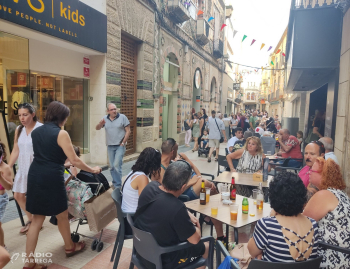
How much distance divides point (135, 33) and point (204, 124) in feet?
16.6

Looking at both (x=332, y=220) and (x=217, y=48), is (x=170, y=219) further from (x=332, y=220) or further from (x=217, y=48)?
(x=217, y=48)

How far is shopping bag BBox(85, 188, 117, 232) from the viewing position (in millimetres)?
3027

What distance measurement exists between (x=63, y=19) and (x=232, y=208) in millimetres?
5073

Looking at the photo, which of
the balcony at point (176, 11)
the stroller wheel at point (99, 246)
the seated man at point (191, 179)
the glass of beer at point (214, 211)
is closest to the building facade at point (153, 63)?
the balcony at point (176, 11)

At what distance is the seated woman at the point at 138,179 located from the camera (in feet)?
9.40

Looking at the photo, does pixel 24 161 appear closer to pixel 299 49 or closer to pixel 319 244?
pixel 319 244

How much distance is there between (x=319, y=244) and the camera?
2.09 m

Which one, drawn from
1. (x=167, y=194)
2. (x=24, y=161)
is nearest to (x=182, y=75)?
(x=24, y=161)

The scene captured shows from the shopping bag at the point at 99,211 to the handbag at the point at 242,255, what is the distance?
59.5 inches

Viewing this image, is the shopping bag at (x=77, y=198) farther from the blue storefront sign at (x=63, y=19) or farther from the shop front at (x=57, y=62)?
the blue storefront sign at (x=63, y=19)

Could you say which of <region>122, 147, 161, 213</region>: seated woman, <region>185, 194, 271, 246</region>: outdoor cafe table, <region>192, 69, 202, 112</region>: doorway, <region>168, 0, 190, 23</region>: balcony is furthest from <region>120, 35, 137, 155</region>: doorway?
<region>192, 69, 202, 112</region>: doorway

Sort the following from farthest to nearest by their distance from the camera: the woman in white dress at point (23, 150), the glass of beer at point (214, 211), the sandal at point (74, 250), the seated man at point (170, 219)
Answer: the woman in white dress at point (23, 150), the sandal at point (74, 250), the glass of beer at point (214, 211), the seated man at point (170, 219)

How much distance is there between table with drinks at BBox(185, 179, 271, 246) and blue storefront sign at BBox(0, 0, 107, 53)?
418 centimetres

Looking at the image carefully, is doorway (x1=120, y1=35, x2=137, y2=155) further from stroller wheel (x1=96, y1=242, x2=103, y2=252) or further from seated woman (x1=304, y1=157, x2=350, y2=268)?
seated woman (x1=304, y1=157, x2=350, y2=268)
